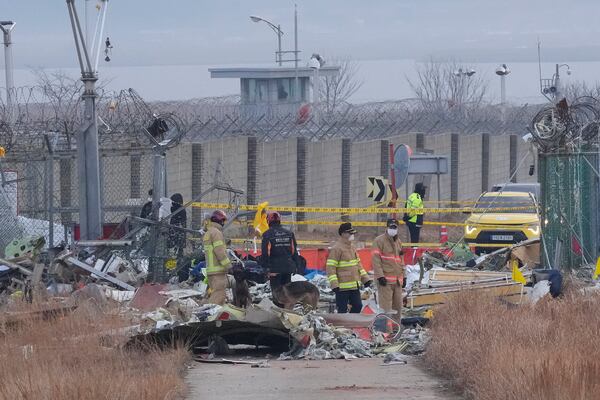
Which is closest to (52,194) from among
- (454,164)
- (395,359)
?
(395,359)

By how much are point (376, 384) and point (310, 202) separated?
79.0 feet

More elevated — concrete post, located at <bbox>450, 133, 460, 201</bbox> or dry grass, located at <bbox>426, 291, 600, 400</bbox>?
concrete post, located at <bbox>450, 133, 460, 201</bbox>

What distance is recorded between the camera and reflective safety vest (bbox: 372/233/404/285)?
1636 centimetres

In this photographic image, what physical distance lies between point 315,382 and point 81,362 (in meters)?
2.03

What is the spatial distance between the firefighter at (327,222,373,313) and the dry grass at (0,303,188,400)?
10.9 feet

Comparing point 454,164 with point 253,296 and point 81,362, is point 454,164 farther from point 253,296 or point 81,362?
point 81,362

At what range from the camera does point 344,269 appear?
16297 mm

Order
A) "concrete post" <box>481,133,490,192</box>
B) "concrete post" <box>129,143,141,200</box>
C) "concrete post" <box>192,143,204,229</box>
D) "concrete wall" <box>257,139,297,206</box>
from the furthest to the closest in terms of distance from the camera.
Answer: "concrete post" <box>481,133,490,192</box>, "concrete wall" <box>257,139,297,206</box>, "concrete post" <box>192,143,204,229</box>, "concrete post" <box>129,143,141,200</box>

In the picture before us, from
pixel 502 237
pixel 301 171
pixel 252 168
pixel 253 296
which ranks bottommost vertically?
pixel 253 296

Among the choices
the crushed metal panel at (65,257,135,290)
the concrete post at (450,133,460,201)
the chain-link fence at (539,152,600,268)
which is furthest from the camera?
the concrete post at (450,133,460,201)

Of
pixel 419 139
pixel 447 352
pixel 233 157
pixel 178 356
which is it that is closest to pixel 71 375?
pixel 178 356

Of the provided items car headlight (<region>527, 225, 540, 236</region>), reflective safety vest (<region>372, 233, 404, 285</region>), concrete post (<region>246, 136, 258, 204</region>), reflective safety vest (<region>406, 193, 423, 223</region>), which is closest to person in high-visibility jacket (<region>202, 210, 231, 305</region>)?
reflective safety vest (<region>372, 233, 404, 285</region>)

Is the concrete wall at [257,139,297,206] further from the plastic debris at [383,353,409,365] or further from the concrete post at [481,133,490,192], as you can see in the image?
the plastic debris at [383,353,409,365]

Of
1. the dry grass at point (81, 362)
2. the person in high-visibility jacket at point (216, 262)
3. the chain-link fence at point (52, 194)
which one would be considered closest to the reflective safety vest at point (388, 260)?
the person in high-visibility jacket at point (216, 262)
